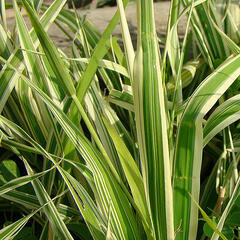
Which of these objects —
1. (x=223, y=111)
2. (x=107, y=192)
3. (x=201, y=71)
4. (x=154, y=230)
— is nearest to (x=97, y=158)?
(x=107, y=192)

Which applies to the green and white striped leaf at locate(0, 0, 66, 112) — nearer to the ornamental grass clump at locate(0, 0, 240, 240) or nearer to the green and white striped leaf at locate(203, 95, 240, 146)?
the ornamental grass clump at locate(0, 0, 240, 240)

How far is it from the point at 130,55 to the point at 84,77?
13 cm

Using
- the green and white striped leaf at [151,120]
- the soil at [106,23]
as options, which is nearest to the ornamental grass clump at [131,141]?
the green and white striped leaf at [151,120]

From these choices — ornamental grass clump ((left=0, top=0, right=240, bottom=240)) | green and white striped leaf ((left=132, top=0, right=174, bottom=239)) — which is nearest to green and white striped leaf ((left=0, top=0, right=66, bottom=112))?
ornamental grass clump ((left=0, top=0, right=240, bottom=240))

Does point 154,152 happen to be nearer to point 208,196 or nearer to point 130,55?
point 130,55

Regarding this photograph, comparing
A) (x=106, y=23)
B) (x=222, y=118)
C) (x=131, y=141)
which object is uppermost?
(x=106, y=23)

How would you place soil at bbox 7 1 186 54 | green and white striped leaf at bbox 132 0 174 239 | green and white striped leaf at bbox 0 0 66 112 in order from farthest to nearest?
soil at bbox 7 1 186 54 < green and white striped leaf at bbox 0 0 66 112 < green and white striped leaf at bbox 132 0 174 239

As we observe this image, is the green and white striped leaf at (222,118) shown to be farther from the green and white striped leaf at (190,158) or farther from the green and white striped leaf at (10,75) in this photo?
the green and white striped leaf at (10,75)

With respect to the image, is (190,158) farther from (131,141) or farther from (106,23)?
(106,23)

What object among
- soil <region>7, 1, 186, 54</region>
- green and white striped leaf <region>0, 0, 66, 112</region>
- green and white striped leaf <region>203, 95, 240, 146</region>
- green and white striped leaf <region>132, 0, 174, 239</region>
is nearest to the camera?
green and white striped leaf <region>132, 0, 174, 239</region>

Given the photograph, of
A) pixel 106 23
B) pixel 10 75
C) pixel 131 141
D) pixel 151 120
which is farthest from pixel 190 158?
pixel 106 23

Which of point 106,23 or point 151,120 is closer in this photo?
point 151,120

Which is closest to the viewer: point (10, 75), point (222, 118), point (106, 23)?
point (222, 118)

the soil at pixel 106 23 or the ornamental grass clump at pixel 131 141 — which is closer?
the ornamental grass clump at pixel 131 141
